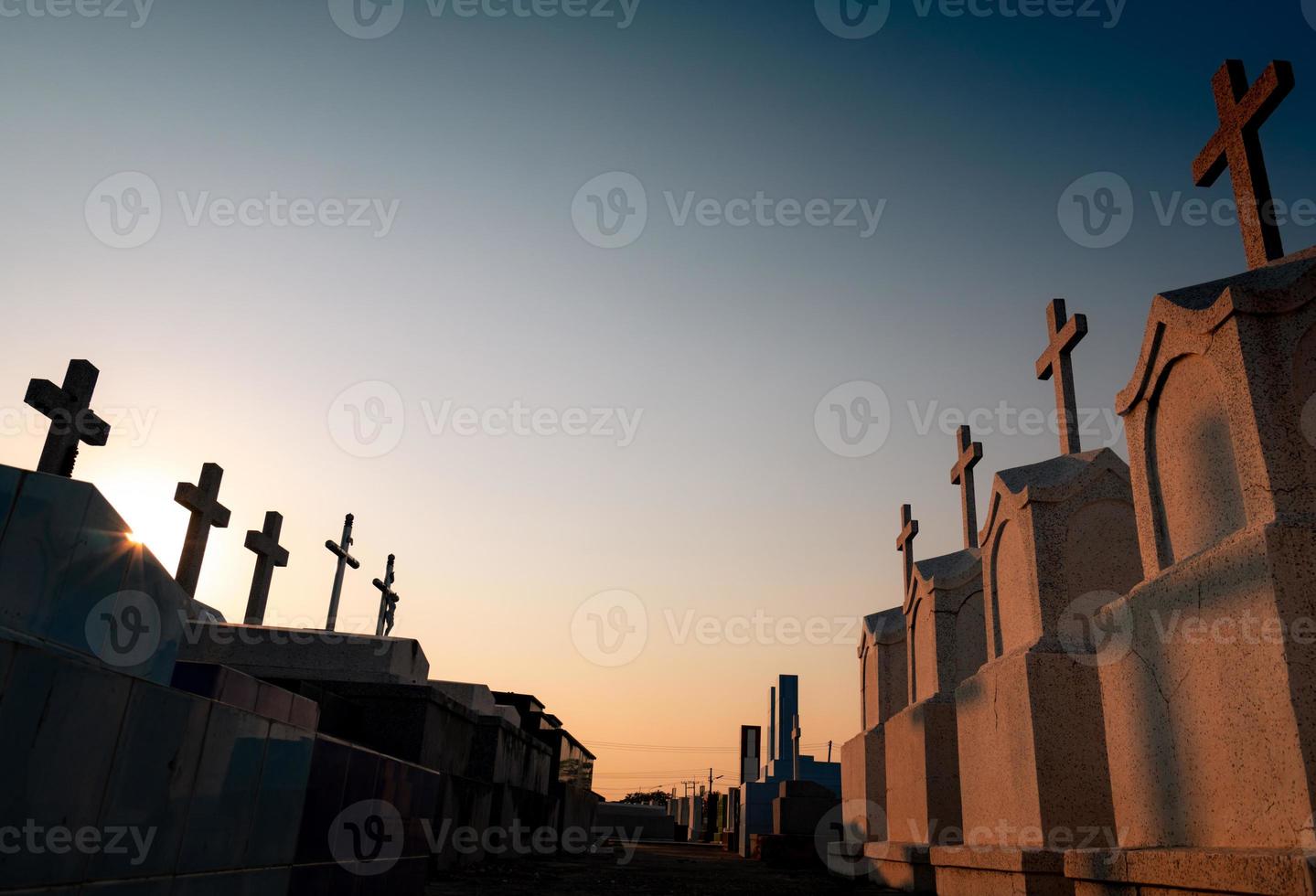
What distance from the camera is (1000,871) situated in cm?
747

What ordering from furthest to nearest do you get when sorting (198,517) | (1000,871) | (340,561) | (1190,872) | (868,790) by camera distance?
(340,561) < (868,790) < (198,517) < (1000,871) < (1190,872)

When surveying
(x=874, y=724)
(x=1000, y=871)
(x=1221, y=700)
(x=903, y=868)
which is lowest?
(x=903, y=868)

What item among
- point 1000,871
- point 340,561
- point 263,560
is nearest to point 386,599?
point 340,561

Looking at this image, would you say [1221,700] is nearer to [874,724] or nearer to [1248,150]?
[1248,150]

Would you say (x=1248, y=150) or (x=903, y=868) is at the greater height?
(x=1248, y=150)

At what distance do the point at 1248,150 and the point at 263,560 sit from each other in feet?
39.8

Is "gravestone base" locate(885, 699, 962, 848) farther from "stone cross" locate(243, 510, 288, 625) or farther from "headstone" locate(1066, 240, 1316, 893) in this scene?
"stone cross" locate(243, 510, 288, 625)

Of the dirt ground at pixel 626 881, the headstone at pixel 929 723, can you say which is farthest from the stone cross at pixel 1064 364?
the dirt ground at pixel 626 881

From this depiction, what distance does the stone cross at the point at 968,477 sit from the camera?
12.9 m

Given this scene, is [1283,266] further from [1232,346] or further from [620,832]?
[620,832]

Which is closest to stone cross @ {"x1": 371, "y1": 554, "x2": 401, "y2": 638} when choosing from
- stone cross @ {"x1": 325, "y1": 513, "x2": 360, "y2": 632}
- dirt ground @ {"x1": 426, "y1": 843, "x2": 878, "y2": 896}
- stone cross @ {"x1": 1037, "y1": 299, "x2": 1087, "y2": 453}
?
stone cross @ {"x1": 325, "y1": 513, "x2": 360, "y2": 632}

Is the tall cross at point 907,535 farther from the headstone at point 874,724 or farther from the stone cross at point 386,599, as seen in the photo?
the stone cross at point 386,599

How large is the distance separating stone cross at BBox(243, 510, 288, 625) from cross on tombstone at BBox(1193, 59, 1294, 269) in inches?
460

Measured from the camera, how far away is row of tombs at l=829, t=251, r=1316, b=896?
4312 mm
